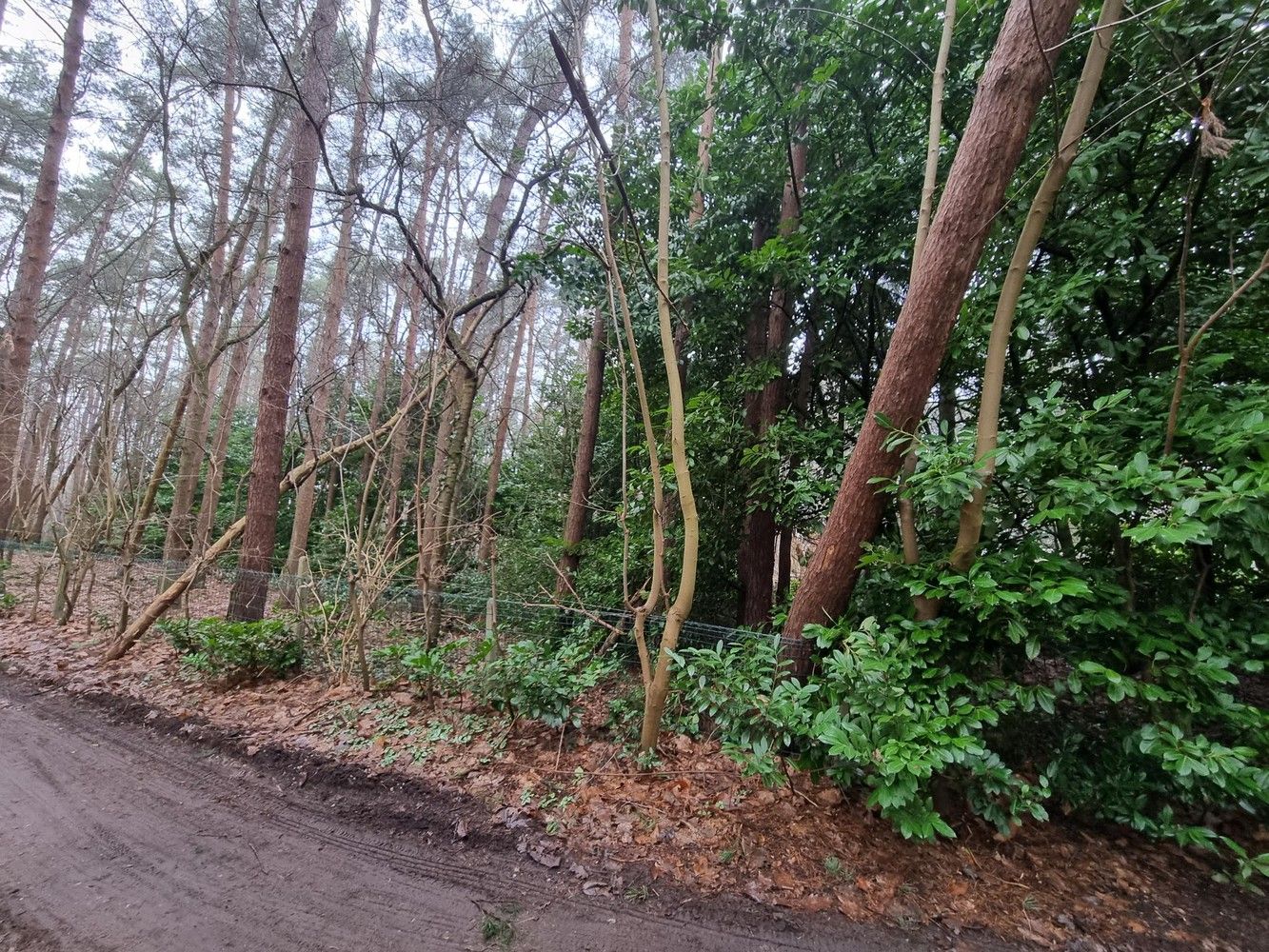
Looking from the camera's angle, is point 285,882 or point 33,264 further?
point 33,264

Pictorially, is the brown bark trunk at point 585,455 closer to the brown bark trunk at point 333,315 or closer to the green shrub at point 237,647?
the green shrub at point 237,647

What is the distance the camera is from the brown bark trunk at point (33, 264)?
730 cm

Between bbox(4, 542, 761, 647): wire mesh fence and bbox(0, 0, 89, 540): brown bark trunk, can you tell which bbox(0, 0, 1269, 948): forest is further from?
bbox(0, 0, 89, 540): brown bark trunk

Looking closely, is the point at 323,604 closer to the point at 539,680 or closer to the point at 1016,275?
the point at 539,680

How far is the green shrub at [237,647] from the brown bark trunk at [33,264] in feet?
21.4

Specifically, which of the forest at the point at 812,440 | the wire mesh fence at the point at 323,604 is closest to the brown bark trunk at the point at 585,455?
the forest at the point at 812,440

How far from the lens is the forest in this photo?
2.14 meters

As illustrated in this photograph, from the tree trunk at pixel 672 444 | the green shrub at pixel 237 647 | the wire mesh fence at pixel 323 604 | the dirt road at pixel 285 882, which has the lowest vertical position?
the dirt road at pixel 285 882

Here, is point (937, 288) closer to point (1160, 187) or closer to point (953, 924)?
point (1160, 187)

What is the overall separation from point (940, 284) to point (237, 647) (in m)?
5.11

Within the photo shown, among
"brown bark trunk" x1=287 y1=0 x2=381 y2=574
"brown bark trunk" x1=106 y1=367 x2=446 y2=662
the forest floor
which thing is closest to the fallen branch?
"brown bark trunk" x1=106 y1=367 x2=446 y2=662

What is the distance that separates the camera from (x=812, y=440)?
3.81 meters

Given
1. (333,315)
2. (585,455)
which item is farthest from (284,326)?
(333,315)

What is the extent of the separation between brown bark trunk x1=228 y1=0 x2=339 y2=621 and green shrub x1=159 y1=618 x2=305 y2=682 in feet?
3.25
